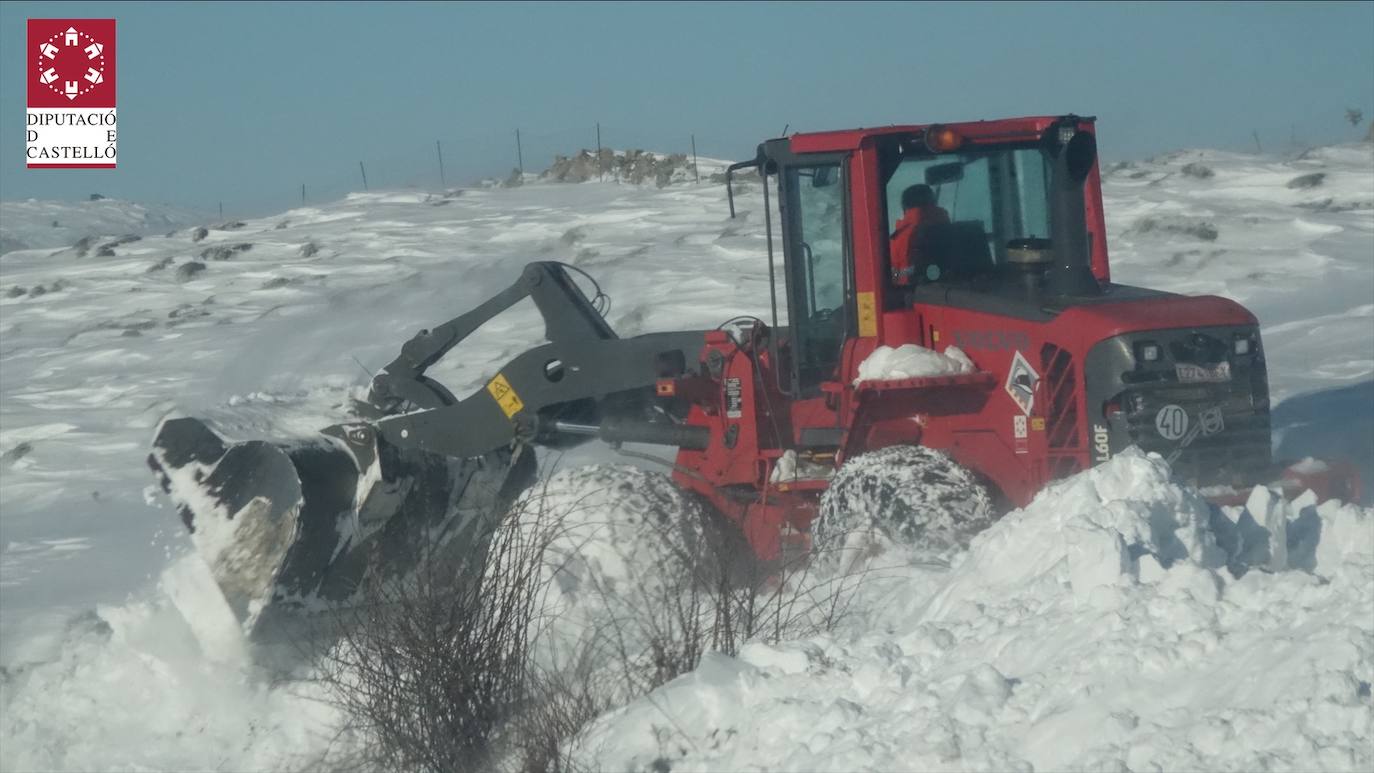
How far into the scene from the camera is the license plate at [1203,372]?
6.25 metres

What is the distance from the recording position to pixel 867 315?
714 cm

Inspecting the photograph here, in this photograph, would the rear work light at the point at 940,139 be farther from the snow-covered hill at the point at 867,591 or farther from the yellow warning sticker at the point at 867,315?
the snow-covered hill at the point at 867,591

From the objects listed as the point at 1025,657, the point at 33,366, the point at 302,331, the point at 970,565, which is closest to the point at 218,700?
the point at 970,565

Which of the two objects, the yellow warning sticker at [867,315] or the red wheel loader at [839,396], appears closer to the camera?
the red wheel loader at [839,396]

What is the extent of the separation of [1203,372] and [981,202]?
1.55 m

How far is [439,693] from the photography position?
5.47 m

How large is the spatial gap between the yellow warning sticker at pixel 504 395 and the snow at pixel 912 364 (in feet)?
6.66

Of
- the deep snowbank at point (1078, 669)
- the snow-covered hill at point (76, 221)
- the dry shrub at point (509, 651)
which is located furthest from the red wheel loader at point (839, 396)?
the snow-covered hill at point (76, 221)

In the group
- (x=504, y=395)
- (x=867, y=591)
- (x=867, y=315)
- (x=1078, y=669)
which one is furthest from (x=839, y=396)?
(x=1078, y=669)

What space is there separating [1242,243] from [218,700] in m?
14.8

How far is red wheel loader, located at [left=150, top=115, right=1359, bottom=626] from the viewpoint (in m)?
6.37

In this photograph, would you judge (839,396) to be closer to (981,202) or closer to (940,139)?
(981,202)

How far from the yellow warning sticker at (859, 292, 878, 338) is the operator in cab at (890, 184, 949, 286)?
0.17m

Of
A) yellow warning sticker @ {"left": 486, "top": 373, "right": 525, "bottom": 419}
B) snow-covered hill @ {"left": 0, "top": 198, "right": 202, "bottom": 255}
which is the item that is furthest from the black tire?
snow-covered hill @ {"left": 0, "top": 198, "right": 202, "bottom": 255}
